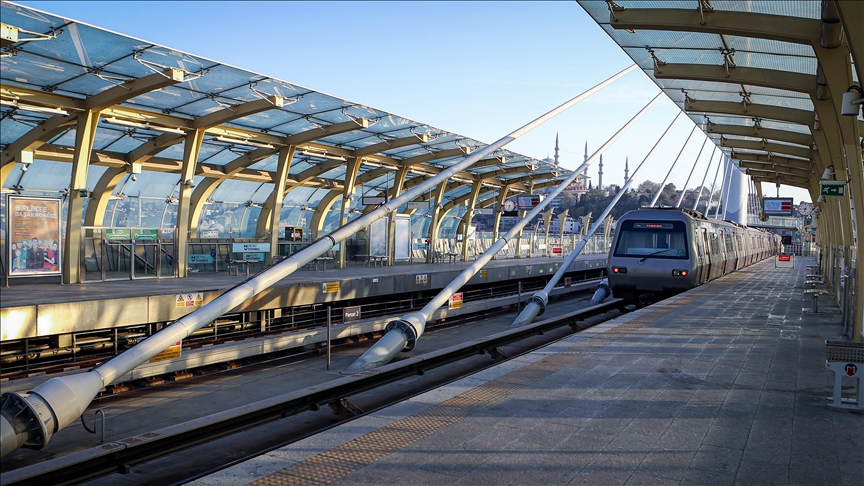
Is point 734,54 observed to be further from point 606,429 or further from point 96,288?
point 96,288

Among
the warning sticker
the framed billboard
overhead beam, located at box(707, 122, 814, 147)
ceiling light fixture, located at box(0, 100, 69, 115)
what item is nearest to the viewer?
the warning sticker

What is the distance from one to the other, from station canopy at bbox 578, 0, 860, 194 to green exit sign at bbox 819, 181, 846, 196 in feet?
3.22

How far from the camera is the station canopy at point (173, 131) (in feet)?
43.6

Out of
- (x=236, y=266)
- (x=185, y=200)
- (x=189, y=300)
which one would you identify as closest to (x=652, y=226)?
(x=236, y=266)

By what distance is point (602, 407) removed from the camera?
7.34 m

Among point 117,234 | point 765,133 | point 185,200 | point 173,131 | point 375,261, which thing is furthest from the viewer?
point 375,261

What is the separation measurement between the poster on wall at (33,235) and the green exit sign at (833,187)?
50.8 ft

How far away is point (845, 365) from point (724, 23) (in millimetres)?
6015

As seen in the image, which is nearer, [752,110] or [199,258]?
[752,110]

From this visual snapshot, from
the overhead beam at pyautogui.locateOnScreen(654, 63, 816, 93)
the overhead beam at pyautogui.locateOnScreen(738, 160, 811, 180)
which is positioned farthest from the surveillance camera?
the overhead beam at pyautogui.locateOnScreen(738, 160, 811, 180)

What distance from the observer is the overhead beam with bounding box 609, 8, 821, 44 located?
398 inches

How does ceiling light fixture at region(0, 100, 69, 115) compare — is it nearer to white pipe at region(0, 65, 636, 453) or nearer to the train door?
white pipe at region(0, 65, 636, 453)

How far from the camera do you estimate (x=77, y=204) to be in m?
14.7

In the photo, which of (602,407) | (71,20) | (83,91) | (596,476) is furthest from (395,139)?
(596,476)
